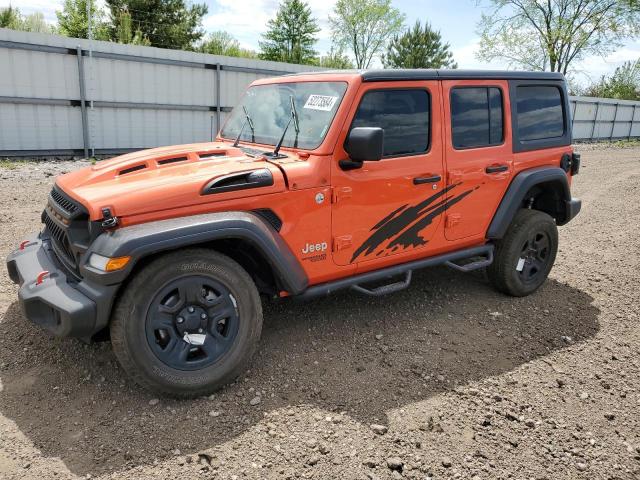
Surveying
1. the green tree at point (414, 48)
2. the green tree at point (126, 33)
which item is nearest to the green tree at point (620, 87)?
the green tree at point (414, 48)

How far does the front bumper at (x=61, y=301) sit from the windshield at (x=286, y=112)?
1663 millimetres

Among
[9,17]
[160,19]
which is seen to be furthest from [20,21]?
[160,19]

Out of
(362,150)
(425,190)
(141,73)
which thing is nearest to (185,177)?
(362,150)

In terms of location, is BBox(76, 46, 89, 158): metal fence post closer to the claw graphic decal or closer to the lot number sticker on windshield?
the lot number sticker on windshield

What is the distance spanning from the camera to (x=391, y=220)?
380 centimetres

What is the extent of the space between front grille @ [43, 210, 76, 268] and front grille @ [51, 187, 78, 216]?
132 mm

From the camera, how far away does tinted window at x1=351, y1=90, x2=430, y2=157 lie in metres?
3.62

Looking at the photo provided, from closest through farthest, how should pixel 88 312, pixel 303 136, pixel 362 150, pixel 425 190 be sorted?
pixel 88 312 → pixel 362 150 → pixel 303 136 → pixel 425 190

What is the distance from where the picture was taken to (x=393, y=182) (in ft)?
12.2

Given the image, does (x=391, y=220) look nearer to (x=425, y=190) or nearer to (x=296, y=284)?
(x=425, y=190)

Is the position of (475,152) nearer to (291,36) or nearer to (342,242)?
(342,242)

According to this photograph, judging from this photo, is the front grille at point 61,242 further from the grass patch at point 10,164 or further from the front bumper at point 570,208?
the grass patch at point 10,164

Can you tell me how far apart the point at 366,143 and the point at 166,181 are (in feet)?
4.11

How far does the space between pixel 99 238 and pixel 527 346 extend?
318cm
